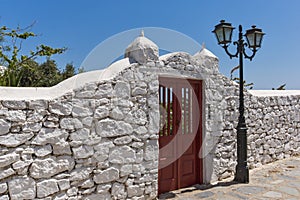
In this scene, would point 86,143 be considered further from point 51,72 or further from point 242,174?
point 51,72

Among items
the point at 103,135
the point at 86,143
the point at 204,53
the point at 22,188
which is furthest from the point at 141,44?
the point at 22,188

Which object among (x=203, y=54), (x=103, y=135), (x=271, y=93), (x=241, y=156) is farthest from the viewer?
(x=271, y=93)

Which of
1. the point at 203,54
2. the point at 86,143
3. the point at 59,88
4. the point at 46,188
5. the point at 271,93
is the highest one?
the point at 203,54

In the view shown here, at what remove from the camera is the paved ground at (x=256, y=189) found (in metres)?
4.18

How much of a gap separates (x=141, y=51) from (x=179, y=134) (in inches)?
71.8

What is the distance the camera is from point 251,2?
19.0 ft

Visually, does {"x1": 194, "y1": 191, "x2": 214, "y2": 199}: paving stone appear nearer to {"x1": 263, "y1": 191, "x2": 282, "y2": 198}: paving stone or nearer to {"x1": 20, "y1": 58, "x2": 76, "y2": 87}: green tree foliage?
{"x1": 263, "y1": 191, "x2": 282, "y2": 198}: paving stone

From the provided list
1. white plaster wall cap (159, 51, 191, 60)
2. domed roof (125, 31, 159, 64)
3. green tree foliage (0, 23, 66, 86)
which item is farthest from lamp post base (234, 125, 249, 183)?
green tree foliage (0, 23, 66, 86)

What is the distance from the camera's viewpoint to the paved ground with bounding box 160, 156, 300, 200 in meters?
4.18

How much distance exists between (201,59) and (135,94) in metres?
1.89

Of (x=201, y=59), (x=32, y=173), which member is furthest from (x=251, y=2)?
(x=32, y=173)

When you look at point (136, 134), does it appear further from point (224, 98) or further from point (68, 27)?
point (68, 27)

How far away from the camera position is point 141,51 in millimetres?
3875

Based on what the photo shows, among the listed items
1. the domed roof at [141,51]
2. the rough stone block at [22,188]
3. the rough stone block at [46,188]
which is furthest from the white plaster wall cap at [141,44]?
the rough stone block at [22,188]
